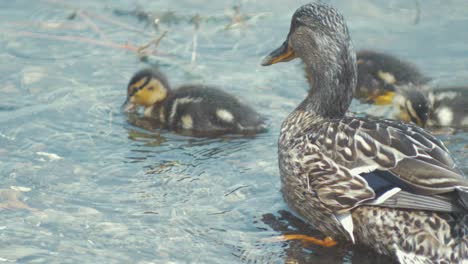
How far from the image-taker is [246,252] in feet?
13.8

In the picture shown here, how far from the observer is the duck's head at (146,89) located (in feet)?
19.7

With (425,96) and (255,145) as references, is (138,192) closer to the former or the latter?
(255,145)

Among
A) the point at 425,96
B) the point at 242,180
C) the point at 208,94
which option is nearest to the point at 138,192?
the point at 242,180

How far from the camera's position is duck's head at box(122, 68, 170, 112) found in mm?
6016

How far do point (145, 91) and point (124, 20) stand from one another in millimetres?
1377

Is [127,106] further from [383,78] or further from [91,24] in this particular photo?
[383,78]

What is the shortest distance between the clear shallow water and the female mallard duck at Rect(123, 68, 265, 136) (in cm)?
11

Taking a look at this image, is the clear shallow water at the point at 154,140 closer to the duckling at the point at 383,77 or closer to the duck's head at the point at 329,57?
the duckling at the point at 383,77

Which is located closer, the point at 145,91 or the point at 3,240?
the point at 3,240

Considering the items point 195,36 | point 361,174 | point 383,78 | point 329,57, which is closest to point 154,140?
point 329,57

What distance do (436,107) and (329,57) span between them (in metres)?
1.37

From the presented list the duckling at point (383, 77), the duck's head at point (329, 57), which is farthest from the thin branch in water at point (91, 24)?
the duck's head at point (329, 57)

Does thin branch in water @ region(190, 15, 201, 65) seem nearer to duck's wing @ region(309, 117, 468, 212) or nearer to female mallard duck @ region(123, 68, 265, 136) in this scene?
female mallard duck @ region(123, 68, 265, 136)

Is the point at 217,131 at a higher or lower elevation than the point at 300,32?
lower
